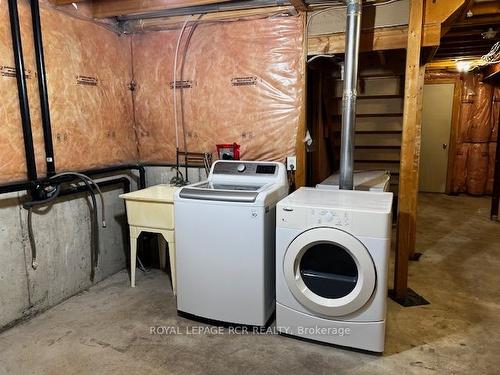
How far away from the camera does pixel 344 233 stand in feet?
6.21

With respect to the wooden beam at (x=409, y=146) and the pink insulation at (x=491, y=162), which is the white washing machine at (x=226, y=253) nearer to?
the wooden beam at (x=409, y=146)

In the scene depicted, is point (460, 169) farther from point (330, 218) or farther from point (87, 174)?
point (87, 174)

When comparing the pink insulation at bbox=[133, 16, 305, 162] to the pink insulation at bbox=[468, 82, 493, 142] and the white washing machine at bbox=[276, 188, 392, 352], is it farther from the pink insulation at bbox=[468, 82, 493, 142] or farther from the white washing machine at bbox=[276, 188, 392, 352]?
the pink insulation at bbox=[468, 82, 493, 142]

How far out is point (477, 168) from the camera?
20.2ft

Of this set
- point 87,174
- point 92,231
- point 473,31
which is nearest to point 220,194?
point 87,174

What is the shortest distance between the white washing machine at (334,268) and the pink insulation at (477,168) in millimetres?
4964

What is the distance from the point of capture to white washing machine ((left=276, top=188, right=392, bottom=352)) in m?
1.87

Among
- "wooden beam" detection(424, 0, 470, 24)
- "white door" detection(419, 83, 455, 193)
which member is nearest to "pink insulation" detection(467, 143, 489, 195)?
"white door" detection(419, 83, 455, 193)

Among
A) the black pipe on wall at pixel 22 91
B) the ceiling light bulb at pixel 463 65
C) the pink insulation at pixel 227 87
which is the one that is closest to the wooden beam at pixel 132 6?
the pink insulation at pixel 227 87

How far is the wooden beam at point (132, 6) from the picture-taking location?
2.59 m

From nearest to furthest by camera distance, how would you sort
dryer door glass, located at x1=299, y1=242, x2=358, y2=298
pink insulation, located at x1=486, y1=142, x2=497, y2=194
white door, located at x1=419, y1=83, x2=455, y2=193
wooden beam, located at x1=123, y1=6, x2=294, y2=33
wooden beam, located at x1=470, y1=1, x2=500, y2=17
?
dryer door glass, located at x1=299, y1=242, x2=358, y2=298 → wooden beam, located at x1=123, y1=6, x2=294, y2=33 → wooden beam, located at x1=470, y1=1, x2=500, y2=17 → pink insulation, located at x1=486, y1=142, x2=497, y2=194 → white door, located at x1=419, y1=83, x2=455, y2=193

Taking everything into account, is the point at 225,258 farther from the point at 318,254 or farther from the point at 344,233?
the point at 344,233

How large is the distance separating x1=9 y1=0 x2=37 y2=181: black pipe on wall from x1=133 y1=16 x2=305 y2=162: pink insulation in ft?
3.56

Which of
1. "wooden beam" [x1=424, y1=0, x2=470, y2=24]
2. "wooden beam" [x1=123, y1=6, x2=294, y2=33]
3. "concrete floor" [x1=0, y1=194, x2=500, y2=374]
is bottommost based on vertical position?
"concrete floor" [x1=0, y1=194, x2=500, y2=374]
